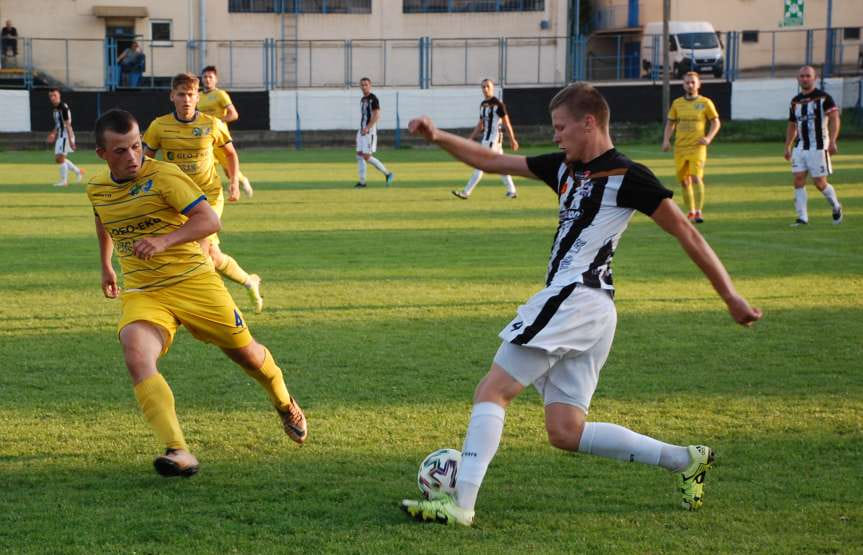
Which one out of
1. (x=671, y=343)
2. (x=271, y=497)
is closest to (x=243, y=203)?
(x=671, y=343)

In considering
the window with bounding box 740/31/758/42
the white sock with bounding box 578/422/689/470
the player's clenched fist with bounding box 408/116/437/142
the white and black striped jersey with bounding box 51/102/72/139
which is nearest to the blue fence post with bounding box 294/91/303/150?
the white and black striped jersey with bounding box 51/102/72/139

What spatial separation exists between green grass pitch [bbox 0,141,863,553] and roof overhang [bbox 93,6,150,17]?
106 ft

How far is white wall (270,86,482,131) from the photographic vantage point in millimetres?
40094

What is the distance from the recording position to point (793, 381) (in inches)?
290

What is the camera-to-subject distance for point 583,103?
4711 millimetres

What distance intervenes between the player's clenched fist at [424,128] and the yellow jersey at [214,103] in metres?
13.0

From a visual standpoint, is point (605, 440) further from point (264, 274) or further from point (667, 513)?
point (264, 274)

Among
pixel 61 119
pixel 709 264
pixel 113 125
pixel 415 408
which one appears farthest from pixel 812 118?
pixel 61 119

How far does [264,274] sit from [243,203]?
828cm

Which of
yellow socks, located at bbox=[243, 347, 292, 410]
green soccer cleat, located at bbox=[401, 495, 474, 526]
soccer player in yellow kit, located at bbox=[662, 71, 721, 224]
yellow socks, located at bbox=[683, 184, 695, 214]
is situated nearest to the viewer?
green soccer cleat, located at bbox=[401, 495, 474, 526]

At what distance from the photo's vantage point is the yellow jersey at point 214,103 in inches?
685

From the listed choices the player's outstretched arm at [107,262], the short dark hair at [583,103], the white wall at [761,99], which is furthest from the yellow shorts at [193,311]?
the white wall at [761,99]

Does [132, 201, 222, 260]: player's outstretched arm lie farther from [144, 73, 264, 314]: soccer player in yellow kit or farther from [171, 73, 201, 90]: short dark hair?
[171, 73, 201, 90]: short dark hair

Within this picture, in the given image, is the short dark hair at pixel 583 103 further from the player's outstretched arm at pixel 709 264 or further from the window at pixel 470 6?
the window at pixel 470 6
